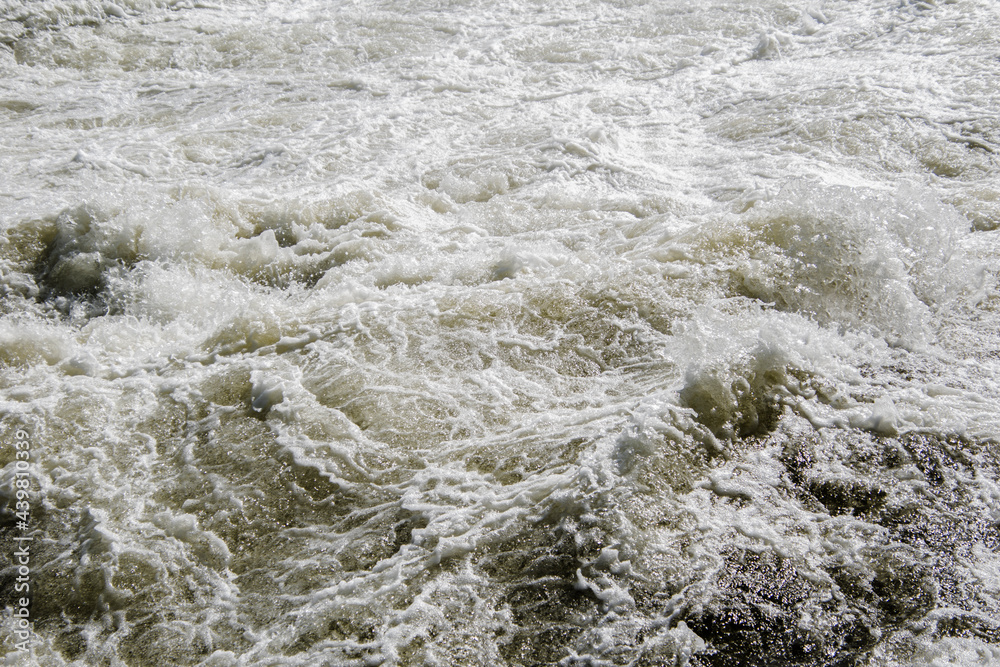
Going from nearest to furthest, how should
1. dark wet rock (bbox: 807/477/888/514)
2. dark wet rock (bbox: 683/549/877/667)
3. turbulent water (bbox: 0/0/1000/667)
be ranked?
dark wet rock (bbox: 683/549/877/667) < turbulent water (bbox: 0/0/1000/667) < dark wet rock (bbox: 807/477/888/514)

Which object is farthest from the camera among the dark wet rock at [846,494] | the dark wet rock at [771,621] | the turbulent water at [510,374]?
the dark wet rock at [846,494]

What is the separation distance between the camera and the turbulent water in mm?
2525

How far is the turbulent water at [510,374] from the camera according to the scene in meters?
2.53

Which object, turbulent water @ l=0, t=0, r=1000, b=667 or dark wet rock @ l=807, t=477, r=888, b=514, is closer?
turbulent water @ l=0, t=0, r=1000, b=667

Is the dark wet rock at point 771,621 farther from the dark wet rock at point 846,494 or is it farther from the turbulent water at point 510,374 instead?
the dark wet rock at point 846,494

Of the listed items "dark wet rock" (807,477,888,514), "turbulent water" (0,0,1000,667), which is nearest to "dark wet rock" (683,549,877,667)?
"turbulent water" (0,0,1000,667)

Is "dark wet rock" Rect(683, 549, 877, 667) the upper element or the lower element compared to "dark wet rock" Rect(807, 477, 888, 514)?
lower

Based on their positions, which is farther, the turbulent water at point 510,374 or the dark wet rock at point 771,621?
the turbulent water at point 510,374

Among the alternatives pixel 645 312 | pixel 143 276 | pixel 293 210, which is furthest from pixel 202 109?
pixel 645 312

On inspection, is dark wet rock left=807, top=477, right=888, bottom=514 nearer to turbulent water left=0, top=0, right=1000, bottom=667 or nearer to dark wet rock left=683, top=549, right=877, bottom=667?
turbulent water left=0, top=0, right=1000, bottom=667

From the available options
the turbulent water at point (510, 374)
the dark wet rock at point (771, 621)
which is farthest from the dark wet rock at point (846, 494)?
the dark wet rock at point (771, 621)

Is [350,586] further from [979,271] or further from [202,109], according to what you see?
[202,109]

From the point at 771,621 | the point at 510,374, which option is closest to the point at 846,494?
the point at 771,621

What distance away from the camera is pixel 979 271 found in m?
4.21
